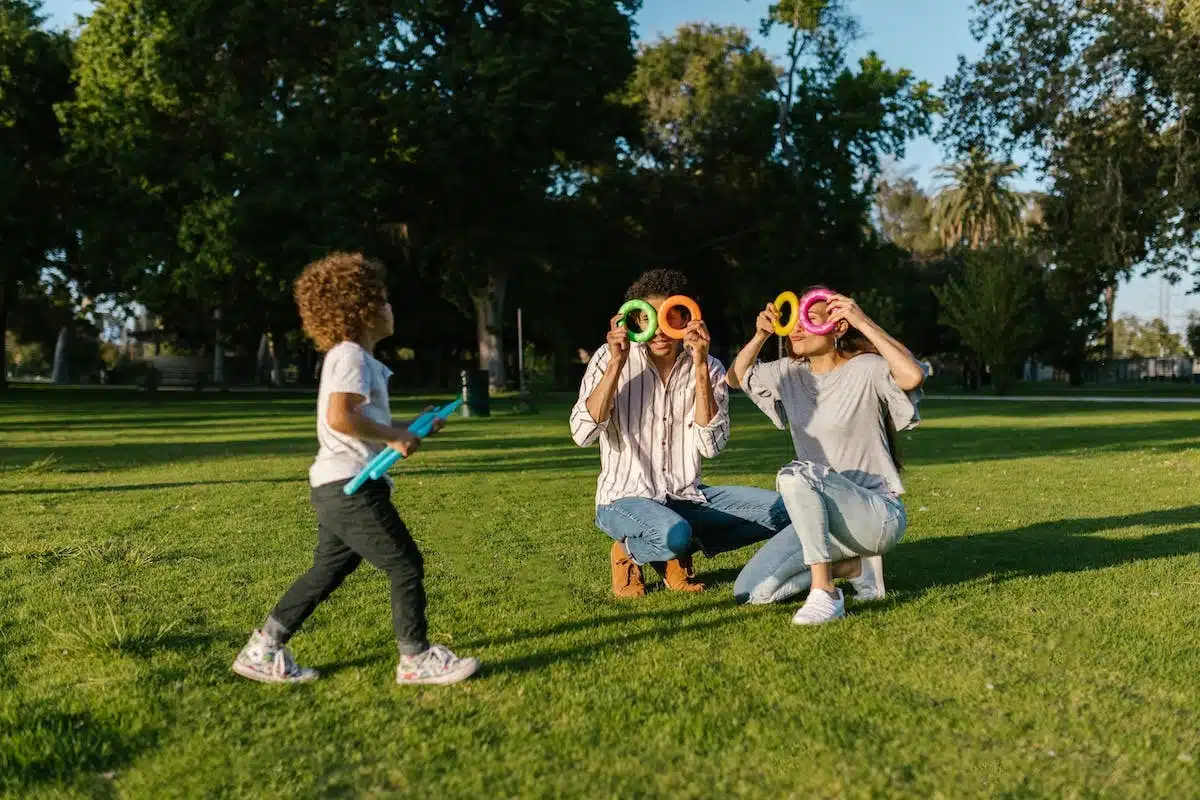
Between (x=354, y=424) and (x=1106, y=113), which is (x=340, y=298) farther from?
(x=1106, y=113)

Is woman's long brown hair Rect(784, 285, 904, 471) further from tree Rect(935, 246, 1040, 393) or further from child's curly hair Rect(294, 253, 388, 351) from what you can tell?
tree Rect(935, 246, 1040, 393)

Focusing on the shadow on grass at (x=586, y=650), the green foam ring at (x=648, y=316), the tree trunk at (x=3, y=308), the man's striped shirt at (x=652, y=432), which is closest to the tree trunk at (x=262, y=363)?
the tree trunk at (x=3, y=308)

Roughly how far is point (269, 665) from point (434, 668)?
0.65 meters

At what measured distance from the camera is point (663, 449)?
223 inches

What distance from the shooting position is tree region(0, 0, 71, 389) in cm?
3441

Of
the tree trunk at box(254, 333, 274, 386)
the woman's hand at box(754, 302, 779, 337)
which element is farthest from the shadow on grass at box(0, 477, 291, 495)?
the tree trunk at box(254, 333, 274, 386)

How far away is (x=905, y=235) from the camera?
75.9 metres

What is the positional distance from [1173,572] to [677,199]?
116 feet

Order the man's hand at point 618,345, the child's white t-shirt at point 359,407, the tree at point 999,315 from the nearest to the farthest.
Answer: the child's white t-shirt at point 359,407, the man's hand at point 618,345, the tree at point 999,315

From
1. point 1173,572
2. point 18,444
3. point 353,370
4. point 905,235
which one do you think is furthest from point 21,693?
point 905,235

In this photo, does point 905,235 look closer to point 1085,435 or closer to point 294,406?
point 294,406

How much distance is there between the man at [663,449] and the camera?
5.48m

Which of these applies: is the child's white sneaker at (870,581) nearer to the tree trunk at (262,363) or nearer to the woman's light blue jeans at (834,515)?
the woman's light blue jeans at (834,515)

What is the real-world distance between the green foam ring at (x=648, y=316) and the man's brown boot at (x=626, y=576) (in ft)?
3.76
